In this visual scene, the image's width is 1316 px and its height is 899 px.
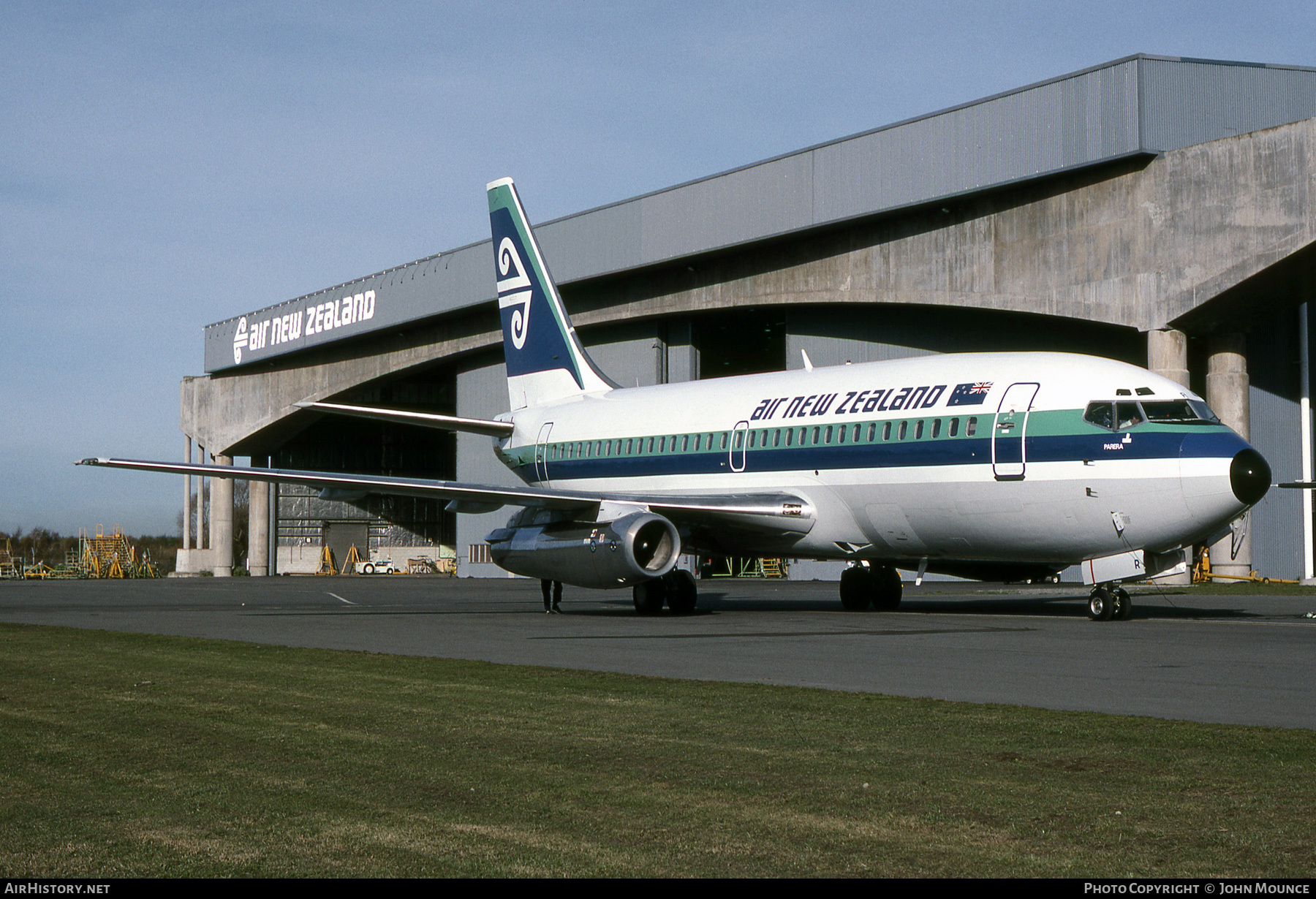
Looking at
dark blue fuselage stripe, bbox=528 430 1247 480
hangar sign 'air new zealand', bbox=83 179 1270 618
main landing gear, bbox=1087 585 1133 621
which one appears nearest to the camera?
dark blue fuselage stripe, bbox=528 430 1247 480

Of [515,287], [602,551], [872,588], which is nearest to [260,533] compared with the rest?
[515,287]

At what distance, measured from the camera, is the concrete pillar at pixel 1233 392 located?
114 ft

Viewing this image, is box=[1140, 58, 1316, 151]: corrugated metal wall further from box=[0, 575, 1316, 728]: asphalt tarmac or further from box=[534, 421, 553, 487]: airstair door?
box=[534, 421, 553, 487]: airstair door

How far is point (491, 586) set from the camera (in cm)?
4481

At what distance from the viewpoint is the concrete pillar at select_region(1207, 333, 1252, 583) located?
114ft

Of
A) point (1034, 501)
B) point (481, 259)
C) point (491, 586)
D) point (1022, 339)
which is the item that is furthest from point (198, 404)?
point (1034, 501)

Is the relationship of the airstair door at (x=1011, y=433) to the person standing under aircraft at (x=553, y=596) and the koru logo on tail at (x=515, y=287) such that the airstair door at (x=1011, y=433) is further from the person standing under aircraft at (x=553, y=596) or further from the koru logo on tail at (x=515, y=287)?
the koru logo on tail at (x=515, y=287)

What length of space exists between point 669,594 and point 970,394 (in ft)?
23.1

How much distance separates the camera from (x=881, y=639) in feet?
55.6

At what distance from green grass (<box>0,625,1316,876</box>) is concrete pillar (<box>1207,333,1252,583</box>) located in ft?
92.0

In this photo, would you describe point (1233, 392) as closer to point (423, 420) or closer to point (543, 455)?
point (543, 455)

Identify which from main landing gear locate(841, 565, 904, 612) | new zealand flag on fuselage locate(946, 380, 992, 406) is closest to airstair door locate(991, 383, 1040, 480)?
new zealand flag on fuselage locate(946, 380, 992, 406)

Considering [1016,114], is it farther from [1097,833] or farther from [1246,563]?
[1097,833]

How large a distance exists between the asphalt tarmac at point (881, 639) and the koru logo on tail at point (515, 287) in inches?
268
